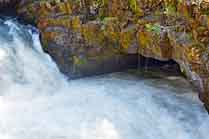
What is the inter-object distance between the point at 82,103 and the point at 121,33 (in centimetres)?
165

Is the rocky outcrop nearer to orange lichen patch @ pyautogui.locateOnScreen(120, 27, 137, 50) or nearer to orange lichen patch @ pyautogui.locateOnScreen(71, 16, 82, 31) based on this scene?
orange lichen patch @ pyautogui.locateOnScreen(71, 16, 82, 31)

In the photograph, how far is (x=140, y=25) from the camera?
6.76 metres

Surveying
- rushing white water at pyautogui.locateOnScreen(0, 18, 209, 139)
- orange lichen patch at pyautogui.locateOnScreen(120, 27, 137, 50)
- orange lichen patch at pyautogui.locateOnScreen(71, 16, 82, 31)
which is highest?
orange lichen patch at pyautogui.locateOnScreen(71, 16, 82, 31)

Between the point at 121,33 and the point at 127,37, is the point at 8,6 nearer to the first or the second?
the point at 121,33

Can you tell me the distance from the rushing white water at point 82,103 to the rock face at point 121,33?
1.14ft

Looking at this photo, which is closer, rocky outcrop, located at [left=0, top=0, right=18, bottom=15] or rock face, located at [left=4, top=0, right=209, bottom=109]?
rock face, located at [left=4, top=0, right=209, bottom=109]

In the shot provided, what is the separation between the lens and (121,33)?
23.4 ft

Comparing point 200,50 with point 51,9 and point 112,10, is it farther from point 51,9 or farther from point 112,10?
point 51,9

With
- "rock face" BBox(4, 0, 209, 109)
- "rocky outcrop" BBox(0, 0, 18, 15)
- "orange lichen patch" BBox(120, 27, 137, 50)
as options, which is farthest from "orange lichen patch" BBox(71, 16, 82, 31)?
"rocky outcrop" BBox(0, 0, 18, 15)

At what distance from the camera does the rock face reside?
578 cm

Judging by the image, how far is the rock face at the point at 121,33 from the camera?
5.78 metres

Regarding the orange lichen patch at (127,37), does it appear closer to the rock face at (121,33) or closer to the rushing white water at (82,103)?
the rock face at (121,33)

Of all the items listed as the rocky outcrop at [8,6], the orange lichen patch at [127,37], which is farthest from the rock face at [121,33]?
the rocky outcrop at [8,6]

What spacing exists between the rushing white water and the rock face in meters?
0.35
